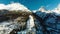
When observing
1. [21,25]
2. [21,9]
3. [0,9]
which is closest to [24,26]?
[21,25]

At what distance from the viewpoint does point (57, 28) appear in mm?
5754

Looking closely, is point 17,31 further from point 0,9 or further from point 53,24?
point 53,24

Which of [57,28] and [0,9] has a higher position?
[0,9]

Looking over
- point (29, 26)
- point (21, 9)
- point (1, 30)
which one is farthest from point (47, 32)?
point (1, 30)

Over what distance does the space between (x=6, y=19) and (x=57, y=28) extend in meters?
1.53

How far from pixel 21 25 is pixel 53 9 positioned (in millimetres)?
1051

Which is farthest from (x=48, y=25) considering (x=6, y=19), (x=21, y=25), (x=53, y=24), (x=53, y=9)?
(x=6, y=19)

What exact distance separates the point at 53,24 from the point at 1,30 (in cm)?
157

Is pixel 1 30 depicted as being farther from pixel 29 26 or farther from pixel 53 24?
pixel 53 24

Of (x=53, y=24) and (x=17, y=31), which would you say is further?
(x=53, y=24)

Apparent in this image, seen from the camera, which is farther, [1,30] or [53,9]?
[53,9]

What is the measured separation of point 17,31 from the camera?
17.7 ft

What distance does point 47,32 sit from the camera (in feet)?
19.0

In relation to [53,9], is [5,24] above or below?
below
